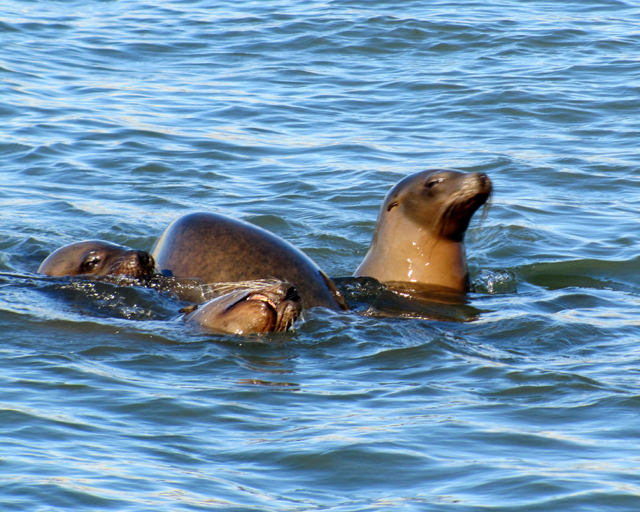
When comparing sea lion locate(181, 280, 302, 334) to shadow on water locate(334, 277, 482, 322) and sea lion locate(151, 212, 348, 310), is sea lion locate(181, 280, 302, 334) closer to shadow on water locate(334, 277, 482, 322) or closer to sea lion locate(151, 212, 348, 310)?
sea lion locate(151, 212, 348, 310)

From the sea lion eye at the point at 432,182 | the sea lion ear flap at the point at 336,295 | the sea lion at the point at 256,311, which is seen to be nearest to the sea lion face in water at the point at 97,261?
the sea lion at the point at 256,311

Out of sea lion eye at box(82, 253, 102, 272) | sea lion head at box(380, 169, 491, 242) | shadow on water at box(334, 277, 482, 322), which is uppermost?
sea lion head at box(380, 169, 491, 242)

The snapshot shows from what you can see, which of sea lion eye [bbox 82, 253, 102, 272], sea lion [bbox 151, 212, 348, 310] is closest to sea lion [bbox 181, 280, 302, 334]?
sea lion [bbox 151, 212, 348, 310]

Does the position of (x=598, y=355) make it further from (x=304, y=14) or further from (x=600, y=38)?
(x=304, y=14)

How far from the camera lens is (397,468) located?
3.97 meters

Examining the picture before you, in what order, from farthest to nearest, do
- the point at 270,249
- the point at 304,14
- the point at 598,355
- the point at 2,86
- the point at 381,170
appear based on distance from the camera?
the point at 304,14 → the point at 2,86 → the point at 381,170 → the point at 270,249 → the point at 598,355

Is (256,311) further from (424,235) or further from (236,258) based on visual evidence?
(424,235)

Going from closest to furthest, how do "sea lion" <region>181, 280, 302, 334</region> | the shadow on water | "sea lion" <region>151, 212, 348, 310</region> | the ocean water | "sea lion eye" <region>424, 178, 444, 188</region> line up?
the ocean water
"sea lion" <region>181, 280, 302, 334</region>
"sea lion" <region>151, 212, 348, 310</region>
the shadow on water
"sea lion eye" <region>424, 178, 444, 188</region>

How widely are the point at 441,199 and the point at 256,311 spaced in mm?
1930

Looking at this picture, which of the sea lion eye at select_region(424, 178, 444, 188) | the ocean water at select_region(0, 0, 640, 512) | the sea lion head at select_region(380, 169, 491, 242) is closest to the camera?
the ocean water at select_region(0, 0, 640, 512)

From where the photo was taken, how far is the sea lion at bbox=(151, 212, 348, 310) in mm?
6258

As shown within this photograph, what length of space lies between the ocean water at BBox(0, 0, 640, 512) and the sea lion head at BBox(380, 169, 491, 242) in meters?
0.58

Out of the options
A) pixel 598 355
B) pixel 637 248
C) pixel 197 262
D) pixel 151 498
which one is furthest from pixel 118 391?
pixel 637 248

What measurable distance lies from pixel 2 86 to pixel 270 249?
824cm
